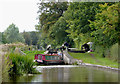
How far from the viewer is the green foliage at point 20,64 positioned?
1182 centimetres

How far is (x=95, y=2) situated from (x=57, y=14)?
13.7 meters

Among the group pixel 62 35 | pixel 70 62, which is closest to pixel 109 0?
pixel 70 62

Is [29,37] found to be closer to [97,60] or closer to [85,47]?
[85,47]

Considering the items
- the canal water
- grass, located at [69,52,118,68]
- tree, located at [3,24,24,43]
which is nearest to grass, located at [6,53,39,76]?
the canal water

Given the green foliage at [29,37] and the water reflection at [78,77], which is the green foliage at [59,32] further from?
the water reflection at [78,77]

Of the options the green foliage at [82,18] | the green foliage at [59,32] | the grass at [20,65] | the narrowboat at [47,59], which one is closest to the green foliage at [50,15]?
the green foliage at [59,32]

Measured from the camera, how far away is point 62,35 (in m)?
38.8

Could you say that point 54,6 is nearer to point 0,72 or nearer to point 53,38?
point 53,38

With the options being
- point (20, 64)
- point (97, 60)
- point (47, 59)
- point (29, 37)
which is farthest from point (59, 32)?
point (20, 64)

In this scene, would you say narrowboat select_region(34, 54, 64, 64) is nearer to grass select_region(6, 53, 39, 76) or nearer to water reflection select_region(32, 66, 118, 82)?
water reflection select_region(32, 66, 118, 82)

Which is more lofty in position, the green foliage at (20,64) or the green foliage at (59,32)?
the green foliage at (59,32)

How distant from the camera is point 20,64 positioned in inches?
485

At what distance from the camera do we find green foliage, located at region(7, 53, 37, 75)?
465 inches

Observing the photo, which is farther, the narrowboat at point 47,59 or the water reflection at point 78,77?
the narrowboat at point 47,59
